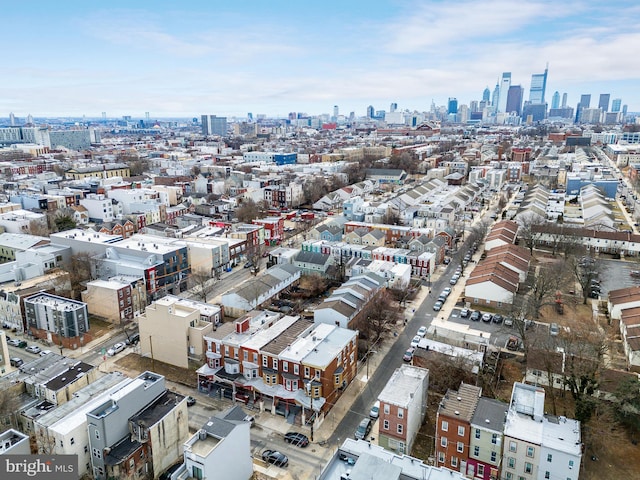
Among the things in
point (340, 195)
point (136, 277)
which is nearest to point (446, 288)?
point (136, 277)

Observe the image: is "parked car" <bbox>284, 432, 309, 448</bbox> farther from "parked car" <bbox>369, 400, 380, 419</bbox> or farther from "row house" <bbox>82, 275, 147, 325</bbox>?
"row house" <bbox>82, 275, 147, 325</bbox>

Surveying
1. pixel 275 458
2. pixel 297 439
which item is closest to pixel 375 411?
pixel 297 439

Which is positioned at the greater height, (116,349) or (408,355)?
(408,355)

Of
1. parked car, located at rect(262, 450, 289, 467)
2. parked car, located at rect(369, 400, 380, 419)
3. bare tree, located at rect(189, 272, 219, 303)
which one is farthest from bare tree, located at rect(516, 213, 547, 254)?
parked car, located at rect(262, 450, 289, 467)

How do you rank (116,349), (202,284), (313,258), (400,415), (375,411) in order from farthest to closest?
1. (313,258)
2. (202,284)
3. (116,349)
4. (375,411)
5. (400,415)

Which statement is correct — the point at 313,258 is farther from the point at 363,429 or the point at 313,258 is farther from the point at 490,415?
the point at 490,415

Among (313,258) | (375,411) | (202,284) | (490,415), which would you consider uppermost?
(313,258)
